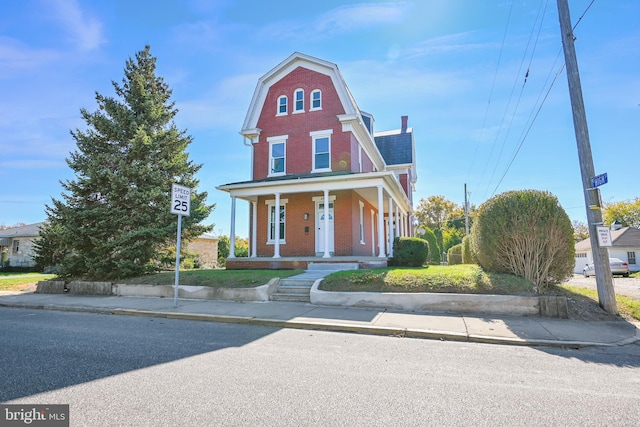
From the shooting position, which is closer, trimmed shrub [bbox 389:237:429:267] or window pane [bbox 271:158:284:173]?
trimmed shrub [bbox 389:237:429:267]

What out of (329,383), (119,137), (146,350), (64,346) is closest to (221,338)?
(146,350)

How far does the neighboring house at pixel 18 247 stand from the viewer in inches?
1252

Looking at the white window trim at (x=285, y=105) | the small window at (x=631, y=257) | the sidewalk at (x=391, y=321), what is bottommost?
the sidewalk at (x=391, y=321)

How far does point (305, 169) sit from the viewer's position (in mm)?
17094

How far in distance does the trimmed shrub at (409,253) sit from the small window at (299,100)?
8.40 m

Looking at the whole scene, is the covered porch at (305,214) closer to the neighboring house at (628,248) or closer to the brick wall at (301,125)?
the brick wall at (301,125)

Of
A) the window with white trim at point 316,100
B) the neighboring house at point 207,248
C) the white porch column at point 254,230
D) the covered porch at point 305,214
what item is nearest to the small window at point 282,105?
the window with white trim at point 316,100

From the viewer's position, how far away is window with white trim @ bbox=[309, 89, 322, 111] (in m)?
17.4

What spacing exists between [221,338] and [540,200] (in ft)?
25.8

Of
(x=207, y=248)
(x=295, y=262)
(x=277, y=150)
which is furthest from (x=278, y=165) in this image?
(x=207, y=248)

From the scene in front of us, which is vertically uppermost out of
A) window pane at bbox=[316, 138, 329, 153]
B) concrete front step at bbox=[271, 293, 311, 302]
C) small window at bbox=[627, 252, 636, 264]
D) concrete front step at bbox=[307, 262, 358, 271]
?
window pane at bbox=[316, 138, 329, 153]

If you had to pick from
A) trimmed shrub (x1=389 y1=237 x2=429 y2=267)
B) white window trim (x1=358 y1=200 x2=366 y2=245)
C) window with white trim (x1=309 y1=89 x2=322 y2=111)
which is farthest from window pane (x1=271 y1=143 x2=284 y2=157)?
trimmed shrub (x1=389 y1=237 x2=429 y2=267)

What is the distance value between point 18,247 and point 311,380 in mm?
41811

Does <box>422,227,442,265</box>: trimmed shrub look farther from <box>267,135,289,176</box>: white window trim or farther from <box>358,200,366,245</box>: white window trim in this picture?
<box>267,135,289,176</box>: white window trim
